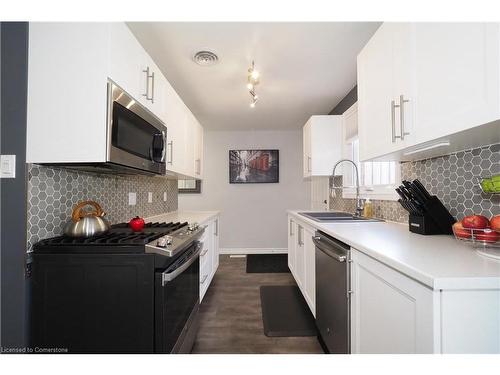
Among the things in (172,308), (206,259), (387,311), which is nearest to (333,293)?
(387,311)

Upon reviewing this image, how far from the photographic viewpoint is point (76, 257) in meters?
1.07

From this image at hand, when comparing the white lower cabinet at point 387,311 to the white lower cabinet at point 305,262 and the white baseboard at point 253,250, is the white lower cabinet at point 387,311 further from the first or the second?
the white baseboard at point 253,250

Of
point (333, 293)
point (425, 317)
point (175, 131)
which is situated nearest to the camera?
point (425, 317)

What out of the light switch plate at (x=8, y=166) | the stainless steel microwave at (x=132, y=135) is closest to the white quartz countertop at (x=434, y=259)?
the stainless steel microwave at (x=132, y=135)

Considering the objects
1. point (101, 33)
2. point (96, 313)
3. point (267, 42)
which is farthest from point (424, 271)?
point (267, 42)

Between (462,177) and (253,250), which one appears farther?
(253,250)

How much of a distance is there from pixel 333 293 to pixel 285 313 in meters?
Answer: 0.92

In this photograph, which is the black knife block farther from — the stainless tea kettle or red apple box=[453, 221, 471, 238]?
the stainless tea kettle

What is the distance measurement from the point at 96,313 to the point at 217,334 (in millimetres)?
1026

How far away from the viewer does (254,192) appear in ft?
14.5

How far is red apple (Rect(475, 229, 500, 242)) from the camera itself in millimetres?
859

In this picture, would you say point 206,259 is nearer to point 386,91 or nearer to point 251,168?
point 386,91

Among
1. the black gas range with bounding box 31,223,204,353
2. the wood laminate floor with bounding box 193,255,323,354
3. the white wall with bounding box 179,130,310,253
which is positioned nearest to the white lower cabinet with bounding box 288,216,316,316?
the wood laminate floor with bounding box 193,255,323,354
